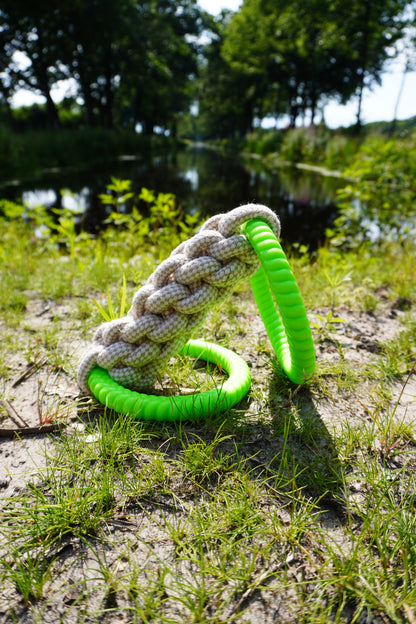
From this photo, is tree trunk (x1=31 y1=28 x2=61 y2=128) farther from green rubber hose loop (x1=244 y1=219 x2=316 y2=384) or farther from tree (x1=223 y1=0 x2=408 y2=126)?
green rubber hose loop (x1=244 y1=219 x2=316 y2=384)

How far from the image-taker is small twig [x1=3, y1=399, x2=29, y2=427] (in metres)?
1.59

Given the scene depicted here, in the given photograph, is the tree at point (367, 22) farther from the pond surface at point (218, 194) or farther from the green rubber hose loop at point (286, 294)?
the green rubber hose loop at point (286, 294)

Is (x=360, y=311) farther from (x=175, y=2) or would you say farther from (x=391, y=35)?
(x=175, y=2)

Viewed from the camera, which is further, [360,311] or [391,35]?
[391,35]

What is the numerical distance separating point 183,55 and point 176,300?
1572 inches

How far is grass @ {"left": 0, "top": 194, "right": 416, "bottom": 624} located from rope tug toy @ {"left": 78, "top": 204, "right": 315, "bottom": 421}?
10 centimetres

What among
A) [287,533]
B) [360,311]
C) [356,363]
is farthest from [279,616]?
[360,311]

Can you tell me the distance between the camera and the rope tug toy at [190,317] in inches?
58.3

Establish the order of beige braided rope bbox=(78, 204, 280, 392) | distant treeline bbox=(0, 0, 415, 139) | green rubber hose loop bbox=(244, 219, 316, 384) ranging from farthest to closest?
distant treeline bbox=(0, 0, 415, 139) < beige braided rope bbox=(78, 204, 280, 392) < green rubber hose loop bbox=(244, 219, 316, 384)

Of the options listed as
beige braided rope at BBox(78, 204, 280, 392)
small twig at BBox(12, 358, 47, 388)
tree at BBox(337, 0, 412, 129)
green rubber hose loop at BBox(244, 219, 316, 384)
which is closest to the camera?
green rubber hose loop at BBox(244, 219, 316, 384)

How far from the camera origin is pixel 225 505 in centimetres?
126

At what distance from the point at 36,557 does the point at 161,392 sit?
0.83 metres

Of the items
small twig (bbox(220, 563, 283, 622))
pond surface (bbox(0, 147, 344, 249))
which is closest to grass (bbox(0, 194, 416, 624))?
small twig (bbox(220, 563, 283, 622))

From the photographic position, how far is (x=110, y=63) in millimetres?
23750
